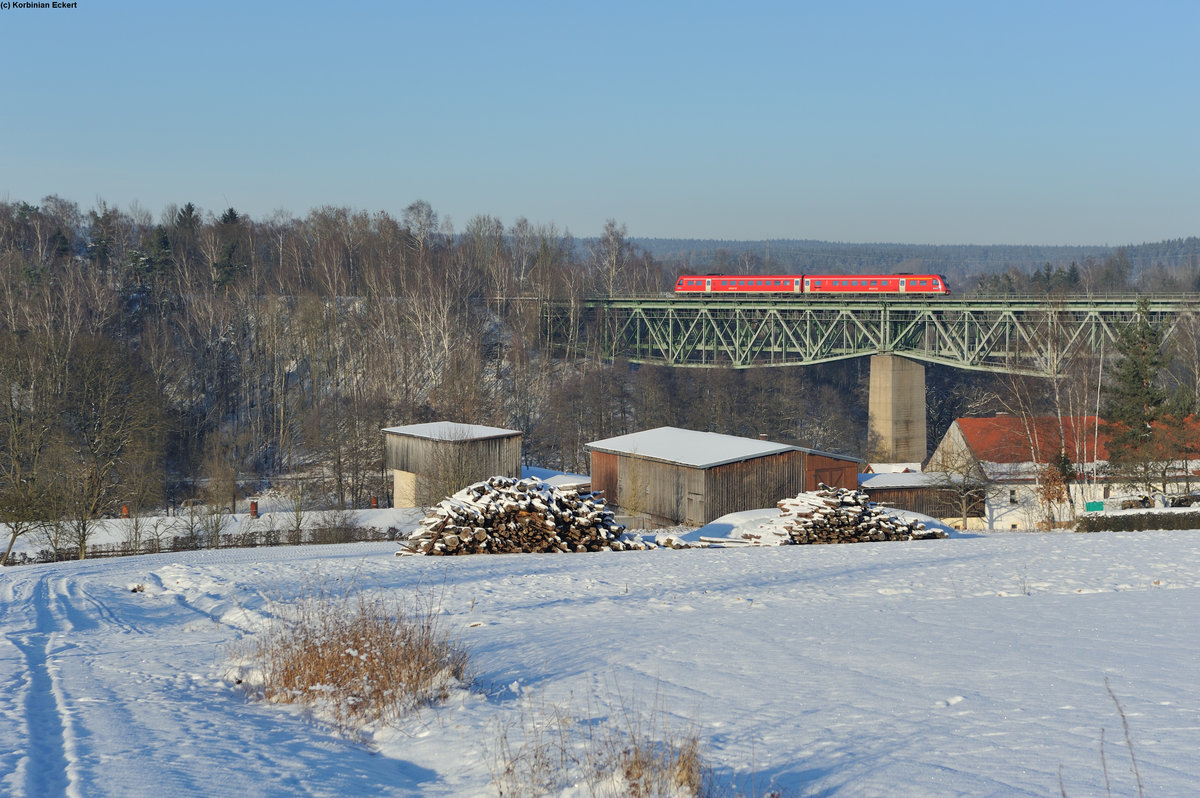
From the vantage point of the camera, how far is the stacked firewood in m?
20.7

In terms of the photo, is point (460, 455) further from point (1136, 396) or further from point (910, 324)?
point (910, 324)

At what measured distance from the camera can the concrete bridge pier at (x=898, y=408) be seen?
7006 cm

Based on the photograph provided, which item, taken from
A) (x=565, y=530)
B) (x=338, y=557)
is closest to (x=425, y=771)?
(x=338, y=557)

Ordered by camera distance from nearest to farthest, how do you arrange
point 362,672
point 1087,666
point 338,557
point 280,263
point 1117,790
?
point 1117,790
point 362,672
point 1087,666
point 338,557
point 280,263

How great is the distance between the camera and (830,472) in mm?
39594

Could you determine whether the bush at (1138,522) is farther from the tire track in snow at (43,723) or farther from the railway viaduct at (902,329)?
the railway viaduct at (902,329)

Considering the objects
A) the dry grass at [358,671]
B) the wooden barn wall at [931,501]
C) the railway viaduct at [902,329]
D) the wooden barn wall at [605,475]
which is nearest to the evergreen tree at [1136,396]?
the wooden barn wall at [931,501]

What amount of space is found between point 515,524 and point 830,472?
850 inches

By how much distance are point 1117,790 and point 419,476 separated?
40078 millimetres

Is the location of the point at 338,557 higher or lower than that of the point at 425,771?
lower

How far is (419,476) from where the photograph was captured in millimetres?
43625

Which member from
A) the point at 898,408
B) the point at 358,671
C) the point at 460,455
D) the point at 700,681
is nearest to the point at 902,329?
the point at 898,408

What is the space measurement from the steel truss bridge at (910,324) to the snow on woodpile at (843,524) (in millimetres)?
25243

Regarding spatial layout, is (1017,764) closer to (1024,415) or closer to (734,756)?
(734,756)
